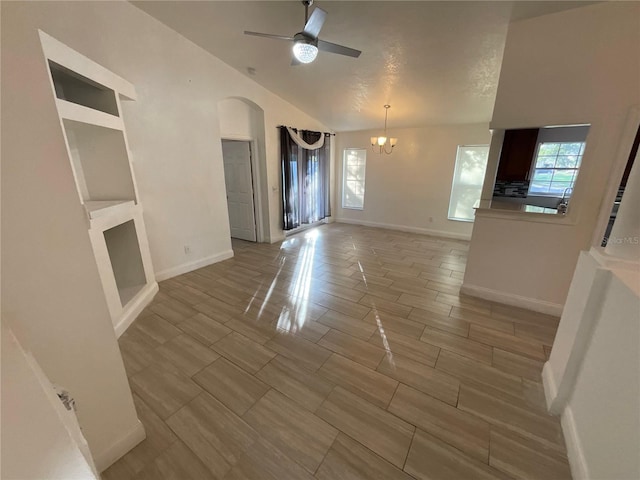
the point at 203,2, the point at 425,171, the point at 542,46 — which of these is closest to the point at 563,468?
the point at 542,46

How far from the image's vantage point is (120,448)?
1321mm

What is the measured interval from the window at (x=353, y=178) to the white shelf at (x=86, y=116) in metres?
4.98

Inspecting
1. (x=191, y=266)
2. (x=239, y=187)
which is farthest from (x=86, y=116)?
(x=239, y=187)

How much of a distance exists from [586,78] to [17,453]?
388 cm

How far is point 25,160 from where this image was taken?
0.89 m

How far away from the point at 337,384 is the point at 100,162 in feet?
9.98

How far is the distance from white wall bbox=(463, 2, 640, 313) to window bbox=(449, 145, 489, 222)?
2.71m

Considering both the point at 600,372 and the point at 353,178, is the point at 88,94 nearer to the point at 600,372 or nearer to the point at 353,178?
the point at 600,372

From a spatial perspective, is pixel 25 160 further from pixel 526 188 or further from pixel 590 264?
pixel 526 188

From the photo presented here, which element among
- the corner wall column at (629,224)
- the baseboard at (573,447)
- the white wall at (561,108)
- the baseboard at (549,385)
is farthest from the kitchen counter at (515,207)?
the baseboard at (573,447)

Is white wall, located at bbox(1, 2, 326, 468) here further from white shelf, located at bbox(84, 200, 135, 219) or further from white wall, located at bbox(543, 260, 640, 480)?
white wall, located at bbox(543, 260, 640, 480)

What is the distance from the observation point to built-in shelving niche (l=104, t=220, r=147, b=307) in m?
2.80

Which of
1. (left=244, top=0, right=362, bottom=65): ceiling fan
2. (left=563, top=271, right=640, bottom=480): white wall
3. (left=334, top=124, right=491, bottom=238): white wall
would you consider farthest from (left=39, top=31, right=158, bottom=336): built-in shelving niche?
(left=334, top=124, right=491, bottom=238): white wall

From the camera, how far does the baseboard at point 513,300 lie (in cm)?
262
